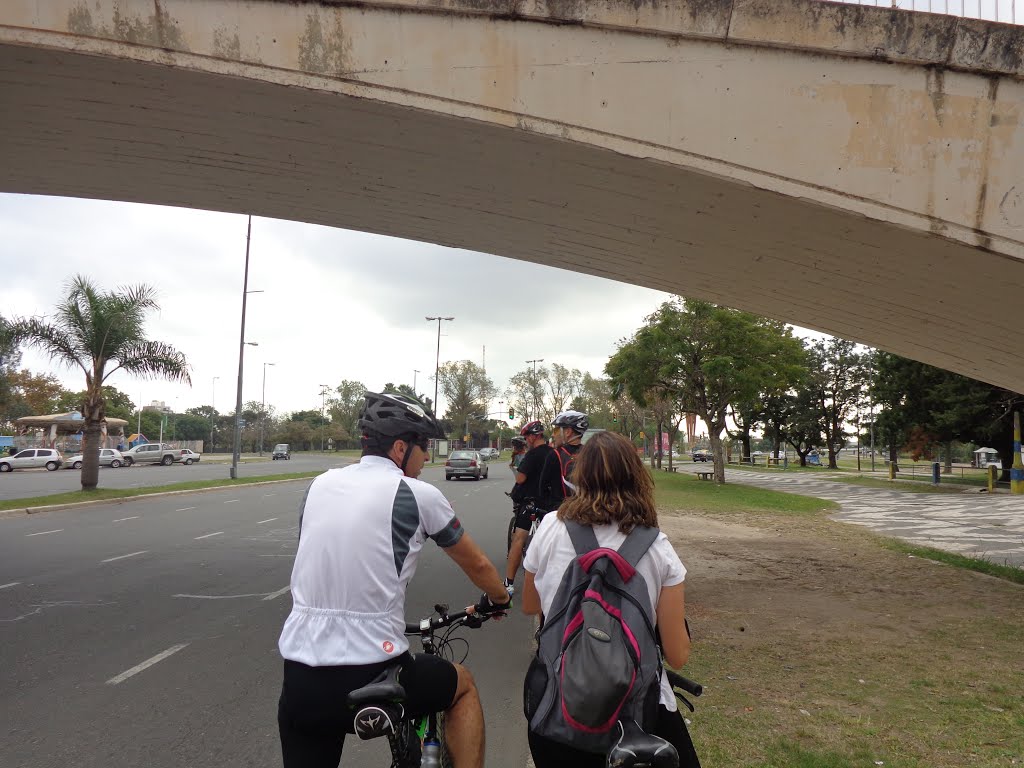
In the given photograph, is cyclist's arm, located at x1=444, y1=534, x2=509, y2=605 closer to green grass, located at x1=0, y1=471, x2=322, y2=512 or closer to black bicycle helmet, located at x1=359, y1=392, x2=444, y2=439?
black bicycle helmet, located at x1=359, y1=392, x2=444, y2=439

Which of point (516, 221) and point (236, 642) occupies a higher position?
point (516, 221)

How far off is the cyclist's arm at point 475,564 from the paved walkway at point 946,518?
1150cm

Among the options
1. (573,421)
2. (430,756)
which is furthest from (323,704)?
(573,421)

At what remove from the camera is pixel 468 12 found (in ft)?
21.2

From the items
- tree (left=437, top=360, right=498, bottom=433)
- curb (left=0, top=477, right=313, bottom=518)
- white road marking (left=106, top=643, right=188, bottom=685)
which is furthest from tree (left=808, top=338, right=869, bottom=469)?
white road marking (left=106, top=643, right=188, bottom=685)

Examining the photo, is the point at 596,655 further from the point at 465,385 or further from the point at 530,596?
the point at 465,385

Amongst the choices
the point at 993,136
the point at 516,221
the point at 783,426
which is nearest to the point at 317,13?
the point at 516,221

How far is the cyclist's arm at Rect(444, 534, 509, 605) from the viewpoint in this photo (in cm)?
252

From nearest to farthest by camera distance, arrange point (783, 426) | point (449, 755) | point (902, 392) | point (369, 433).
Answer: point (449, 755), point (369, 433), point (902, 392), point (783, 426)

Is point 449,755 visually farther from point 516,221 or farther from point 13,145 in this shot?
point 13,145

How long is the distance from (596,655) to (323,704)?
0.83 m

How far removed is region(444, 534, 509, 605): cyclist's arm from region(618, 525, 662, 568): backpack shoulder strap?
50cm

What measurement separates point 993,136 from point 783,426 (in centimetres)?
6460

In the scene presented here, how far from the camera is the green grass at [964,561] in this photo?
10.1 metres
